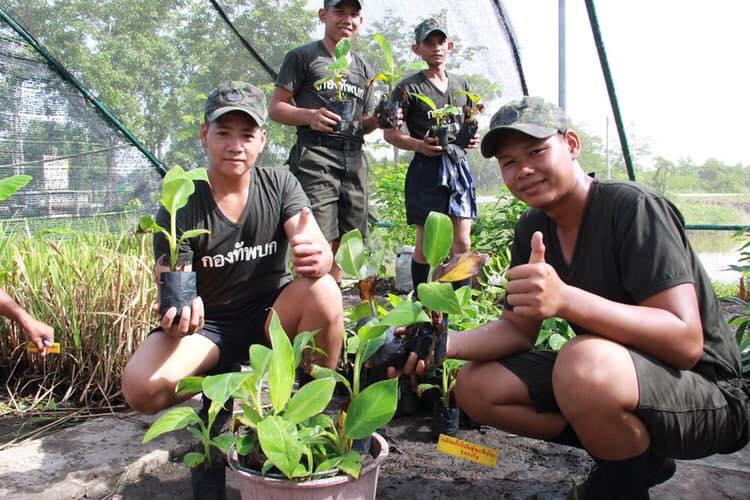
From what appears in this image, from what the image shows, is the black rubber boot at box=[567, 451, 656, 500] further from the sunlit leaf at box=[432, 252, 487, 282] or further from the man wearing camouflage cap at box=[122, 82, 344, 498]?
the man wearing camouflage cap at box=[122, 82, 344, 498]

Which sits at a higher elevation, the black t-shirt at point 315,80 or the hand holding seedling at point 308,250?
the black t-shirt at point 315,80

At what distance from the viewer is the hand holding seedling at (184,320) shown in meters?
1.64

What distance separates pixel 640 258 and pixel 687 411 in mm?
374

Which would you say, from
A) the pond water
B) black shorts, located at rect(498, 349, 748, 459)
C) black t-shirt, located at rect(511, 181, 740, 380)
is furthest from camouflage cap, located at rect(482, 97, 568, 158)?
the pond water

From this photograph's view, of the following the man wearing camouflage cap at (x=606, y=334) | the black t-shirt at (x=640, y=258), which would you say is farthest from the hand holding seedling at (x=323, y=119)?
the black t-shirt at (x=640, y=258)

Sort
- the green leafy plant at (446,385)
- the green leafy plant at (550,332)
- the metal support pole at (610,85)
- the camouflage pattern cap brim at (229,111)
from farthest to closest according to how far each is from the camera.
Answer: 1. the metal support pole at (610,85)
2. the green leafy plant at (550,332)
3. the green leafy plant at (446,385)
4. the camouflage pattern cap brim at (229,111)

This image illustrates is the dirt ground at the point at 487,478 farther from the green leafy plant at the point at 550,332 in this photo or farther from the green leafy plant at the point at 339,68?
Result: the green leafy plant at the point at 339,68

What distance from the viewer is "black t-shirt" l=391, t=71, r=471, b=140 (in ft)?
11.4

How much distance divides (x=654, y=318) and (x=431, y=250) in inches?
21.9

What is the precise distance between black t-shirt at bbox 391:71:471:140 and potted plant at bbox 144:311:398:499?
2330mm

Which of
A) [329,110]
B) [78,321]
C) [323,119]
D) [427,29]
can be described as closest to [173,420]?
[78,321]

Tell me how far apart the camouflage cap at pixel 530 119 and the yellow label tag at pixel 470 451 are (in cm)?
88

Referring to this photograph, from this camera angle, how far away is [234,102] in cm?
196

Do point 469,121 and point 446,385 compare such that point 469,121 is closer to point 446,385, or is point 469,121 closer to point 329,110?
point 329,110
